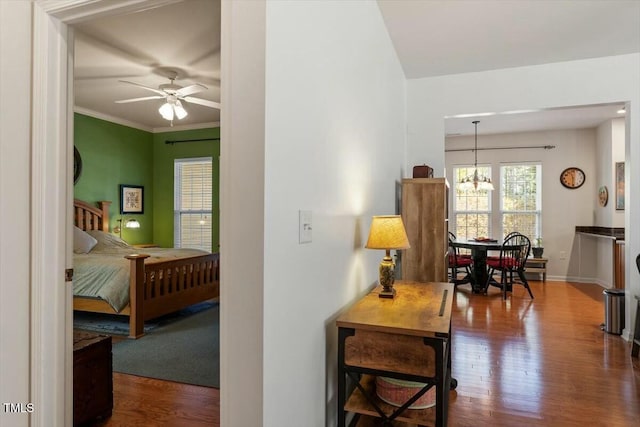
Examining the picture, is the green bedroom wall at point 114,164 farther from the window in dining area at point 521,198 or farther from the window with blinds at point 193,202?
the window in dining area at point 521,198

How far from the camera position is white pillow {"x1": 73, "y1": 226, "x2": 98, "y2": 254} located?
462 cm

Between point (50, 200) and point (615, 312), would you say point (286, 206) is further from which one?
point (615, 312)

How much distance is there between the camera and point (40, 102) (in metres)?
1.60

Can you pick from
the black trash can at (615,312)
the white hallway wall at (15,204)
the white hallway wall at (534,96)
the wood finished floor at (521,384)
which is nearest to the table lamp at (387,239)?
the wood finished floor at (521,384)

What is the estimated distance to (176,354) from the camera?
127 inches

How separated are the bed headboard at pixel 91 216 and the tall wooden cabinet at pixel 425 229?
450cm

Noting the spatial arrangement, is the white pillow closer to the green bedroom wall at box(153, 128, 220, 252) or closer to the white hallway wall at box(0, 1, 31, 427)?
the green bedroom wall at box(153, 128, 220, 252)

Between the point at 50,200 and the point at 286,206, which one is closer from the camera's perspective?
the point at 286,206

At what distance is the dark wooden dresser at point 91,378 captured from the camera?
204 centimetres

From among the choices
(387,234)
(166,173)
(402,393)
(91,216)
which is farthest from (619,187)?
(91,216)

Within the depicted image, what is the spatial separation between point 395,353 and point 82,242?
14.6 ft

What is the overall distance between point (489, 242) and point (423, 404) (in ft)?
15.0

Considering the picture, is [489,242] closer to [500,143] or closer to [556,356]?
[500,143]

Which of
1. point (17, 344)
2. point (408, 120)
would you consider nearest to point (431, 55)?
point (408, 120)
